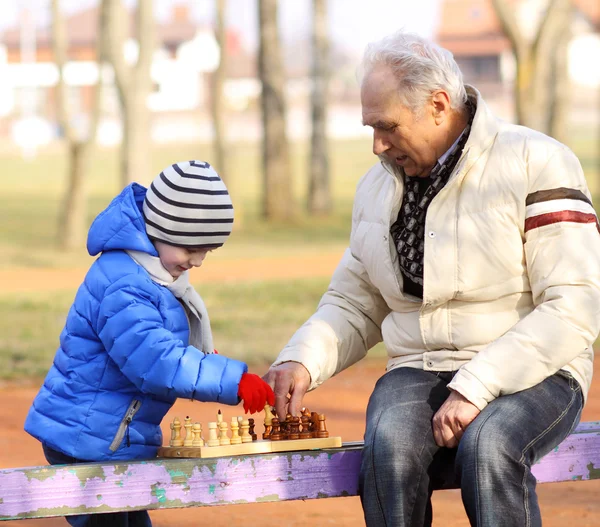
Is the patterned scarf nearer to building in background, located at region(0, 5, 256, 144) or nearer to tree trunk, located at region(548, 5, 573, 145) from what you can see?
tree trunk, located at region(548, 5, 573, 145)

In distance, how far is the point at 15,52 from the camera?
90.8 m

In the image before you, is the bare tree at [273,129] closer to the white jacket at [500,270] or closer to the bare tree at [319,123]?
the bare tree at [319,123]

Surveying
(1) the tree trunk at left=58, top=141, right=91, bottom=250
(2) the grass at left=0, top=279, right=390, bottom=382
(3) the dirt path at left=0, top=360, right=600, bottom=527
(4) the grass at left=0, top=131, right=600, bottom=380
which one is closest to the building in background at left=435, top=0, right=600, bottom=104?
(4) the grass at left=0, top=131, right=600, bottom=380

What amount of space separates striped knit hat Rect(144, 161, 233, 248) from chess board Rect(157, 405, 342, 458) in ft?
1.74

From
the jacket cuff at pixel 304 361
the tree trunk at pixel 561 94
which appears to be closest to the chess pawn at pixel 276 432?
the jacket cuff at pixel 304 361

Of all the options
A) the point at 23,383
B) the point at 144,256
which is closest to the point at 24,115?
the point at 23,383

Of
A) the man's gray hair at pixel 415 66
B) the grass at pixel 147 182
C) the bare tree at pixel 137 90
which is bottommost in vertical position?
the grass at pixel 147 182

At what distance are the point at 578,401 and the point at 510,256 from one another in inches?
18.8

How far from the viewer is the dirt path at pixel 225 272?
14712mm

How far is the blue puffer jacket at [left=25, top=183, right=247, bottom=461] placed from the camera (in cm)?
328

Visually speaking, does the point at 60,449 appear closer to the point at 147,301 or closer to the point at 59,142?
the point at 147,301

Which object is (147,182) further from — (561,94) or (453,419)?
(453,419)

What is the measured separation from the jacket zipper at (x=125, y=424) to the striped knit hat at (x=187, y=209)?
1.59 feet

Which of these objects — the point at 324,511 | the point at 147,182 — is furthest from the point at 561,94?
the point at 324,511
